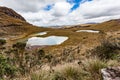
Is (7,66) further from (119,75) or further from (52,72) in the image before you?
(119,75)

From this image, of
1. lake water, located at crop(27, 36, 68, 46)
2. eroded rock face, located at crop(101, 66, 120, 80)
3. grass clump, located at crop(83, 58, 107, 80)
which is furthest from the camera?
lake water, located at crop(27, 36, 68, 46)

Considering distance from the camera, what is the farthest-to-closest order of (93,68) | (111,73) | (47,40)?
(47,40) → (93,68) → (111,73)

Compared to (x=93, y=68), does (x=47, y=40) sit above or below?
below

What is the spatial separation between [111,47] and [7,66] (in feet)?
22.6

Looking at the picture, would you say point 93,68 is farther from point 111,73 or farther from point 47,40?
point 47,40

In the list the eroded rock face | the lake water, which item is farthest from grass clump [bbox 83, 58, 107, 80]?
the lake water

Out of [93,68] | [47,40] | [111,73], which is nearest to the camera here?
[111,73]

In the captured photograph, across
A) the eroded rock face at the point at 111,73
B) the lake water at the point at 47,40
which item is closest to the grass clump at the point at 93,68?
the eroded rock face at the point at 111,73

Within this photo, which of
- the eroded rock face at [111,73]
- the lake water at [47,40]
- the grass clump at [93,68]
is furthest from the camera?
the lake water at [47,40]

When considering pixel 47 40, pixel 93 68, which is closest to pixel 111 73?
pixel 93 68

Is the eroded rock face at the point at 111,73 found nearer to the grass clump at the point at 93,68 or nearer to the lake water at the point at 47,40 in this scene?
the grass clump at the point at 93,68

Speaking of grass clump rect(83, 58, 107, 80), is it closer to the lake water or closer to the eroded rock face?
the eroded rock face

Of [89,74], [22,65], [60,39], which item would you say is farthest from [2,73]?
[60,39]

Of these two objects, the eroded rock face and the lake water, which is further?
the lake water
